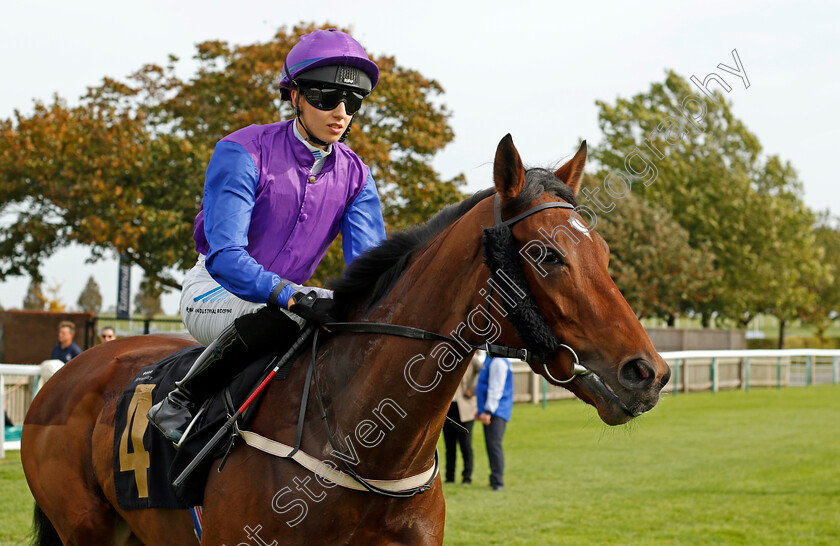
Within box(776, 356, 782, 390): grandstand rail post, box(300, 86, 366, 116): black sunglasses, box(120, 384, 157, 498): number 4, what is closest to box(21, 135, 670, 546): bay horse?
box(120, 384, 157, 498): number 4

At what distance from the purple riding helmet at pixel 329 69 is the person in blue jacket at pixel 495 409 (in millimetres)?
7369

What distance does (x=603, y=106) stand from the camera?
3997 cm

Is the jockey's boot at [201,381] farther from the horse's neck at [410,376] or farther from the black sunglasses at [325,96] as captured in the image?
the black sunglasses at [325,96]

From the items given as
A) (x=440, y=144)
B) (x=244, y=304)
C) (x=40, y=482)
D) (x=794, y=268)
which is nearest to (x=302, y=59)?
(x=244, y=304)

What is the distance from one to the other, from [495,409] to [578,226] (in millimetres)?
8179

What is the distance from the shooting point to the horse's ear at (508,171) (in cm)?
246

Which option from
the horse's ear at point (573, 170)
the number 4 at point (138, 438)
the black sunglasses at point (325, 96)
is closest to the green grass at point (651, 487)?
the horse's ear at point (573, 170)

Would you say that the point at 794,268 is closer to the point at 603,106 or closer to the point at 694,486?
the point at 603,106

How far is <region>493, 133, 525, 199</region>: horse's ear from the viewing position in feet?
8.06

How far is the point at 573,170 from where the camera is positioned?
277 centimetres

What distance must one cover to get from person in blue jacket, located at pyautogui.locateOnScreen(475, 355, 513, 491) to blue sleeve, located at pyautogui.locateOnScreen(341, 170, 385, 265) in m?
6.95

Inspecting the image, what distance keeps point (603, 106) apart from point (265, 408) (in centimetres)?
3936

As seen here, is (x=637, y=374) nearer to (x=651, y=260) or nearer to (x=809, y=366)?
(x=809, y=366)

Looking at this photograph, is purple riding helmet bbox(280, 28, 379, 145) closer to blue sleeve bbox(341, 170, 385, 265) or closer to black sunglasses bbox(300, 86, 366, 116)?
black sunglasses bbox(300, 86, 366, 116)
